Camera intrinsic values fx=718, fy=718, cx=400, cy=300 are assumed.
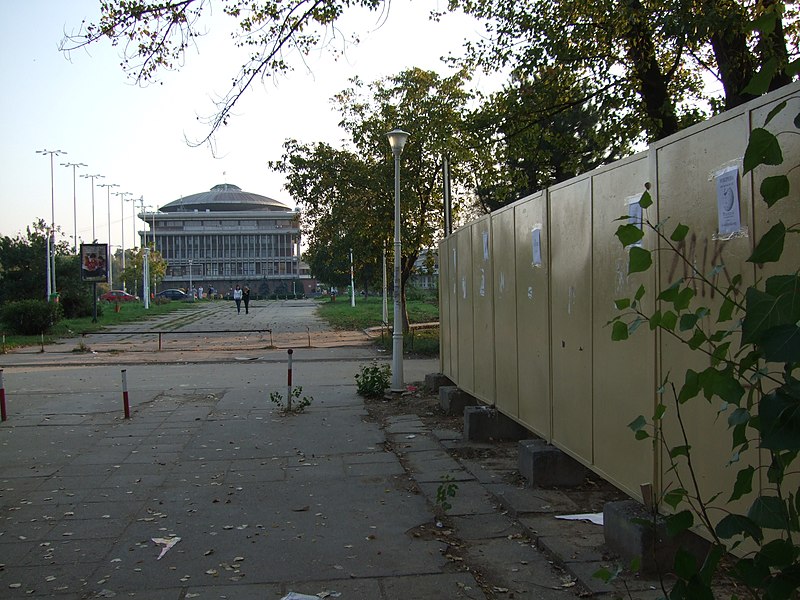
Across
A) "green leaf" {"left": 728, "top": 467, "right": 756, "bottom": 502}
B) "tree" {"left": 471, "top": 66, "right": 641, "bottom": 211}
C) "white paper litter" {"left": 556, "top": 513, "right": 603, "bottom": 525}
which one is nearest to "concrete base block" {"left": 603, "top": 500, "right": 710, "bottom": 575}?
"white paper litter" {"left": 556, "top": 513, "right": 603, "bottom": 525}

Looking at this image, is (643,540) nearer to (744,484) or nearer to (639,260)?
(744,484)

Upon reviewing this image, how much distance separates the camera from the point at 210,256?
123m

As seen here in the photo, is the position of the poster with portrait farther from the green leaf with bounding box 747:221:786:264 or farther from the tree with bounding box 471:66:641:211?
the green leaf with bounding box 747:221:786:264

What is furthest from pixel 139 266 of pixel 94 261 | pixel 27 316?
pixel 27 316

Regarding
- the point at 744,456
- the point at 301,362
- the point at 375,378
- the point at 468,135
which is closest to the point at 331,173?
the point at 301,362

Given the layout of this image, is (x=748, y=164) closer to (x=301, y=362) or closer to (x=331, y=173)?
(x=301, y=362)

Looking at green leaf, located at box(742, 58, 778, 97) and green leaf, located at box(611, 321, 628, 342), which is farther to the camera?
green leaf, located at box(611, 321, 628, 342)

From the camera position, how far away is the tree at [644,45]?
8.98 metres

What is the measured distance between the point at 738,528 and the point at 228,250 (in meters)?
126

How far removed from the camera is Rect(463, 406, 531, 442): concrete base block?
8234 mm

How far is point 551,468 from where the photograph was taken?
241 inches

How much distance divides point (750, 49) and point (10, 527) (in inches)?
411

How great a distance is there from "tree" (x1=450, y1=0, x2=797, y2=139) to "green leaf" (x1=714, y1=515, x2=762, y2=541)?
777 cm

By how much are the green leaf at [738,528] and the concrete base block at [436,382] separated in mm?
10197
